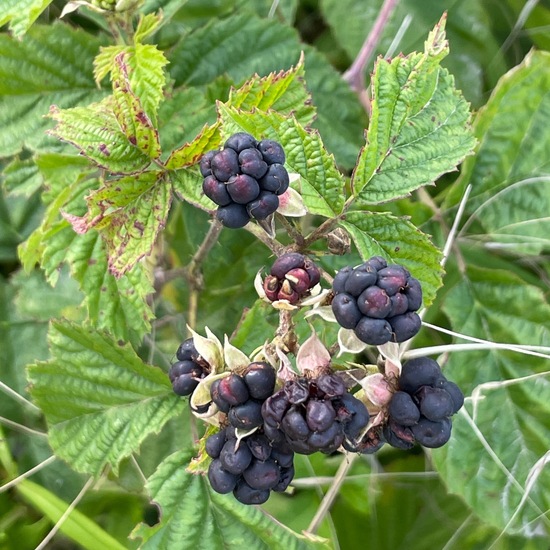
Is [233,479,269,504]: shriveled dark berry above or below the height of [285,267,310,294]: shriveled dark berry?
below

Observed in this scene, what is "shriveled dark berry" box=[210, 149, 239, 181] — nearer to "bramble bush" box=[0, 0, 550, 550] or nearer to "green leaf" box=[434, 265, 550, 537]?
"bramble bush" box=[0, 0, 550, 550]

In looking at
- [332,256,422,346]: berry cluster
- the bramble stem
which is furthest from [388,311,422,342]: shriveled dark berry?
the bramble stem

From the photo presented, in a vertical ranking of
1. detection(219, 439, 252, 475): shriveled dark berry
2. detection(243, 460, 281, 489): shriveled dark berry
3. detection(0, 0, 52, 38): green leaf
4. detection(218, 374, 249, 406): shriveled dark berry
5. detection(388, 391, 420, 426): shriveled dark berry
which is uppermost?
detection(0, 0, 52, 38): green leaf

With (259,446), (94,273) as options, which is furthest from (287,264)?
(94,273)

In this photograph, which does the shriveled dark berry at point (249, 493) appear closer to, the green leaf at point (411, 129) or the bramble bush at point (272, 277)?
the bramble bush at point (272, 277)

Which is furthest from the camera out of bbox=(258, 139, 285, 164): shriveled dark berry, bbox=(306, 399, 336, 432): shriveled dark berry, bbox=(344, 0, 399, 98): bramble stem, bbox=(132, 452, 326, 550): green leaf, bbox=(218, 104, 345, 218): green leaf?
bbox=(344, 0, 399, 98): bramble stem

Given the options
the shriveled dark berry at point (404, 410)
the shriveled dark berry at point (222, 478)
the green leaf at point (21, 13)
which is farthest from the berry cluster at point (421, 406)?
the green leaf at point (21, 13)
